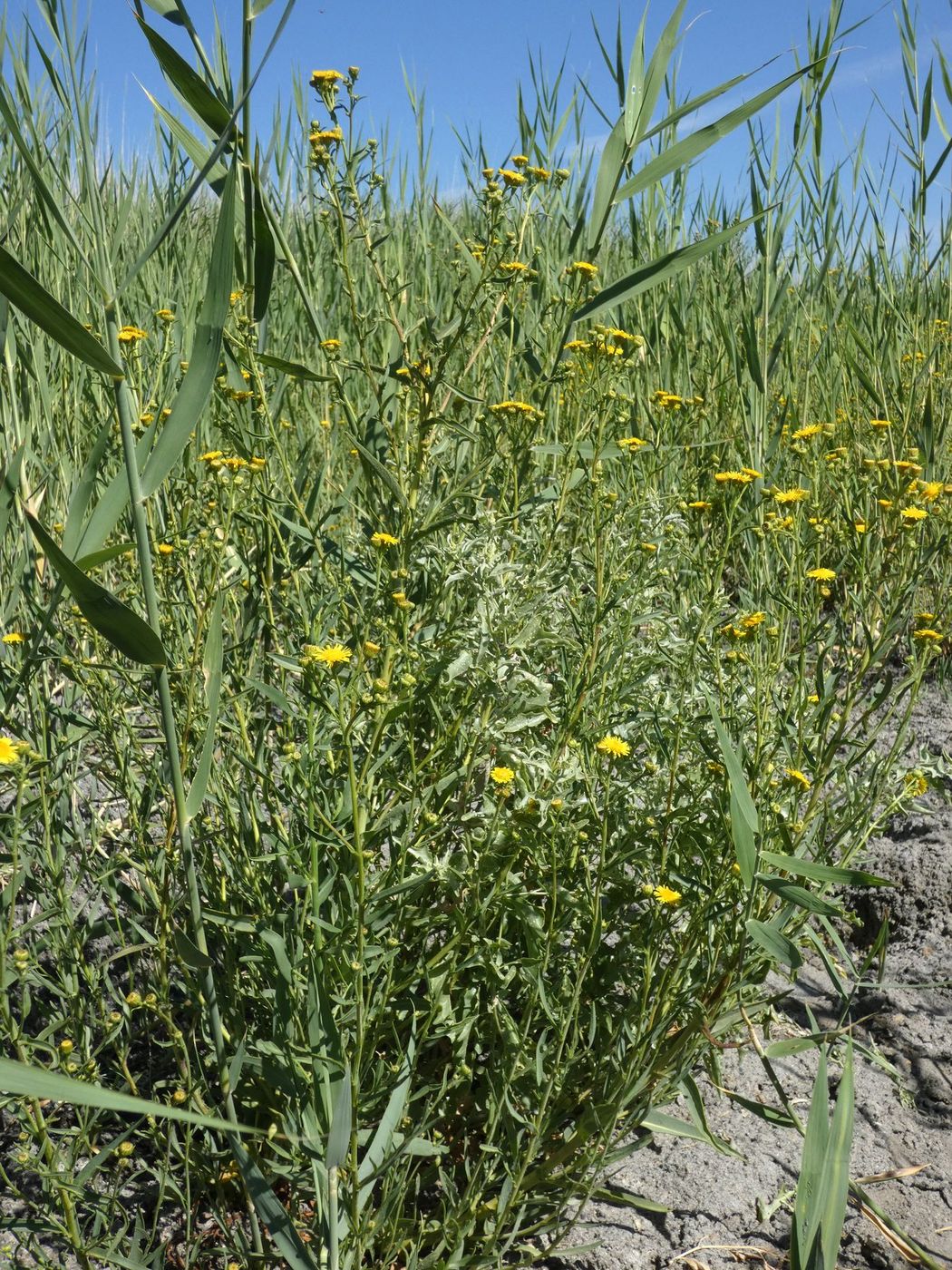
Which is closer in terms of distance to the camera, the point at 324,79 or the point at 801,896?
the point at 801,896

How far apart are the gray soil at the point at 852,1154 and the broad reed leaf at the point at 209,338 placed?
1045mm

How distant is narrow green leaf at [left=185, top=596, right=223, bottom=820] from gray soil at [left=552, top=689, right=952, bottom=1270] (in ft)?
2.36

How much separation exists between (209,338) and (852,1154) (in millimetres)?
1540

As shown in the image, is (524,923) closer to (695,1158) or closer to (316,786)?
(316,786)

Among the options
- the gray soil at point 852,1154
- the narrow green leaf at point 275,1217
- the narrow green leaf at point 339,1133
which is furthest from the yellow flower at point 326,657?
the gray soil at point 852,1154

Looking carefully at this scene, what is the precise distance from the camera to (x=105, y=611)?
943 mm

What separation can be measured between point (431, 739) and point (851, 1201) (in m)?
0.92

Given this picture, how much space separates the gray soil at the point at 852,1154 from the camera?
60.0 inches

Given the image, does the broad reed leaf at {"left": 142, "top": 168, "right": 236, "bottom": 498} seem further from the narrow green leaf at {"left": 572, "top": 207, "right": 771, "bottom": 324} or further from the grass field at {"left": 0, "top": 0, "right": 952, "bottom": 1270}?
the narrow green leaf at {"left": 572, "top": 207, "right": 771, "bottom": 324}

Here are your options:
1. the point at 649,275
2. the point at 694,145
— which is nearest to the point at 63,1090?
the point at 649,275

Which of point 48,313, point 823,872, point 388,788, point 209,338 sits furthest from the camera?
point 388,788

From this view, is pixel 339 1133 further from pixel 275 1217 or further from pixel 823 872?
pixel 823 872

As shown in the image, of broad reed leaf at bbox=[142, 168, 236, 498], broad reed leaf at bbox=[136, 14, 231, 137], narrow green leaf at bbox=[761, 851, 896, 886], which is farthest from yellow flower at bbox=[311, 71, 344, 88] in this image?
narrow green leaf at bbox=[761, 851, 896, 886]

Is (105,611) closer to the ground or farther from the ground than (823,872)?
farther from the ground
